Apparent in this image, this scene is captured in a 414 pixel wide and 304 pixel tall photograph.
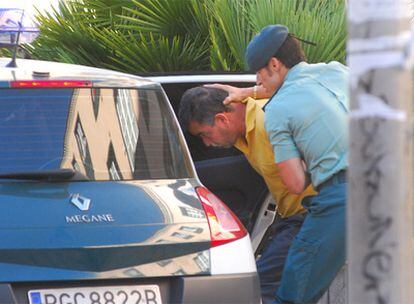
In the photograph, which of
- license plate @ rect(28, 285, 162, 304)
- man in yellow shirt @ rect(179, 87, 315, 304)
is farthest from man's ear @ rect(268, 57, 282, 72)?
license plate @ rect(28, 285, 162, 304)

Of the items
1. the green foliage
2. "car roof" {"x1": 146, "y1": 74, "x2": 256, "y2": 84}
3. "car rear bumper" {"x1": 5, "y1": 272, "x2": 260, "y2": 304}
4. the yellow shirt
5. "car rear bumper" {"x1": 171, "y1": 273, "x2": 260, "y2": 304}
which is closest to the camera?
"car rear bumper" {"x1": 5, "y1": 272, "x2": 260, "y2": 304}

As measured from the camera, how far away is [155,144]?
18.0 ft

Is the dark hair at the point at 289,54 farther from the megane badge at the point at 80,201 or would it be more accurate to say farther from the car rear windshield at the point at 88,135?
the megane badge at the point at 80,201

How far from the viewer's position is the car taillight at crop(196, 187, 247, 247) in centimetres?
508

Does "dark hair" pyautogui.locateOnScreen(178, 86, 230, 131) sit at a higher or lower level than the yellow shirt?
higher

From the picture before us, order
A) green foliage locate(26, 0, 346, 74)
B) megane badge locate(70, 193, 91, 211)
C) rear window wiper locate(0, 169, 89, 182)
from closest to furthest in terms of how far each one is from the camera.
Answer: megane badge locate(70, 193, 91, 211)
rear window wiper locate(0, 169, 89, 182)
green foliage locate(26, 0, 346, 74)

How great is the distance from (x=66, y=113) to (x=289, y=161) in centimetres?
123

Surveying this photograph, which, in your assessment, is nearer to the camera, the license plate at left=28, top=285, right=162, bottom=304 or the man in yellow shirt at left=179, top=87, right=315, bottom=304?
the license plate at left=28, top=285, right=162, bottom=304

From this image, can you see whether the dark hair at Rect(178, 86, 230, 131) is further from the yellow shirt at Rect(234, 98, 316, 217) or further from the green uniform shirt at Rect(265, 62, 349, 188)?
the green uniform shirt at Rect(265, 62, 349, 188)

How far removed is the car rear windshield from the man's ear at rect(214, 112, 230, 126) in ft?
3.15

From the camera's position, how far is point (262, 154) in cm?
641

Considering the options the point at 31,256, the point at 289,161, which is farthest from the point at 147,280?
the point at 289,161

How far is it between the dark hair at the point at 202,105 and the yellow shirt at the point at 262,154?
167 mm

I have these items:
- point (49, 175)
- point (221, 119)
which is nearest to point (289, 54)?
point (221, 119)
